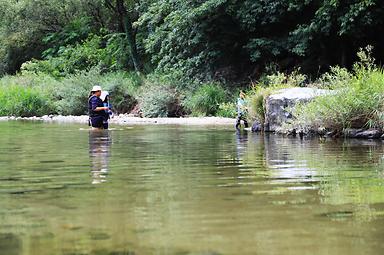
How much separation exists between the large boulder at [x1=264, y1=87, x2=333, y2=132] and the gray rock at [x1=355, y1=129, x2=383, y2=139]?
8.65 feet

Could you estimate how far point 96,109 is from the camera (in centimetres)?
2112

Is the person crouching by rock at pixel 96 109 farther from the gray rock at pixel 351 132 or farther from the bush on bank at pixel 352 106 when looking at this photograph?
the gray rock at pixel 351 132

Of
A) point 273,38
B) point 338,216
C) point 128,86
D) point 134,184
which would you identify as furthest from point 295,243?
point 128,86

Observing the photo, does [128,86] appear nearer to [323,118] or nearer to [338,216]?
[323,118]

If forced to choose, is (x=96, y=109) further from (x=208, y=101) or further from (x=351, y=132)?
(x=208, y=101)

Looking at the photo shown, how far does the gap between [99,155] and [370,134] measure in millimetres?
6929

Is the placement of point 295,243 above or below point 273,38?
below

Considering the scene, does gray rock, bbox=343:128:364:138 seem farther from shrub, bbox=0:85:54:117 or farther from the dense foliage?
shrub, bbox=0:85:54:117

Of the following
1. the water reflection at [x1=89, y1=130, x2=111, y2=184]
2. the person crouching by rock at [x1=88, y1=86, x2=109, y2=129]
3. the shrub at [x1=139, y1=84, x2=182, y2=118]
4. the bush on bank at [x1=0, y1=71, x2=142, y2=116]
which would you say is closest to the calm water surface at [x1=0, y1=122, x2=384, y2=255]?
the water reflection at [x1=89, y1=130, x2=111, y2=184]

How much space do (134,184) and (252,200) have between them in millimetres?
1922

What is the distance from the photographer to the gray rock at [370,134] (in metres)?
16.2

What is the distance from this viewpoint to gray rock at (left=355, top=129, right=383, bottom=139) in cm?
1622

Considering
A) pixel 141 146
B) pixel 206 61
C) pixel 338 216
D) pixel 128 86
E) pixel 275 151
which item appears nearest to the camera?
pixel 338 216

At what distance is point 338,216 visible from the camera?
19.0 feet
